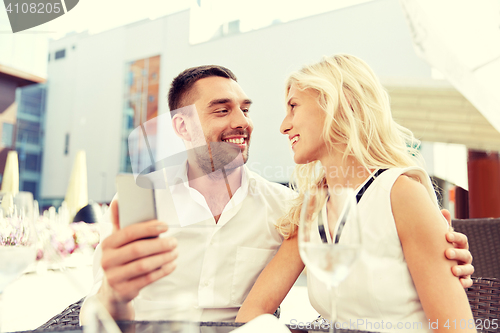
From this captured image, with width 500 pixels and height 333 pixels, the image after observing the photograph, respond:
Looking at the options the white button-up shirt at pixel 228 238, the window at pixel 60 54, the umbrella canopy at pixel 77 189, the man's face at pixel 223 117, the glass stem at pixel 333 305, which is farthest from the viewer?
the window at pixel 60 54

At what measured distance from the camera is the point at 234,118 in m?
1.08

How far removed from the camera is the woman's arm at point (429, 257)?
582 mm

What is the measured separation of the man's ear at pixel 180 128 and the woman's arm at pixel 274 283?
38 centimetres

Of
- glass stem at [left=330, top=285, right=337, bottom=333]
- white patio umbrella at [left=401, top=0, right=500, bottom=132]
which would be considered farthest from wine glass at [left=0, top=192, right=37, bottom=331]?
white patio umbrella at [left=401, top=0, right=500, bottom=132]

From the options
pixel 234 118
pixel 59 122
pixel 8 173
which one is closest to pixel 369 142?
pixel 234 118

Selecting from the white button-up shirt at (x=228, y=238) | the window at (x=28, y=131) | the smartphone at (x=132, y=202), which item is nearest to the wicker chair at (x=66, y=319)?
the white button-up shirt at (x=228, y=238)

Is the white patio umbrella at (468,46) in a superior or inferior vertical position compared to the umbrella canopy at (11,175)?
superior

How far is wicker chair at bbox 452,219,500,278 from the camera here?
1181mm

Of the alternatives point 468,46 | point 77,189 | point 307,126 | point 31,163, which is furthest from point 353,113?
point 468,46

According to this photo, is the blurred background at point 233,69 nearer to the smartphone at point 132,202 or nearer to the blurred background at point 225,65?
the blurred background at point 225,65

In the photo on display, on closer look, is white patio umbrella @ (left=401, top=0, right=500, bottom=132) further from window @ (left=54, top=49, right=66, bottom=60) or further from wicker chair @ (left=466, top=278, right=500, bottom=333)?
window @ (left=54, top=49, right=66, bottom=60)

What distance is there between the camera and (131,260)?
38 cm

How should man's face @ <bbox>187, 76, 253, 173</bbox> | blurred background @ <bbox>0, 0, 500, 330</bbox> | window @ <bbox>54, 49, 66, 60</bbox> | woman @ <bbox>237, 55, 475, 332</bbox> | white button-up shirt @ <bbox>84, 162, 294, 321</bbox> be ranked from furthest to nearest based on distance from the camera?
window @ <bbox>54, 49, 66, 60</bbox>, blurred background @ <bbox>0, 0, 500, 330</bbox>, man's face @ <bbox>187, 76, 253, 173</bbox>, woman @ <bbox>237, 55, 475, 332</bbox>, white button-up shirt @ <bbox>84, 162, 294, 321</bbox>

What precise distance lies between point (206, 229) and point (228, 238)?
32 centimetres
